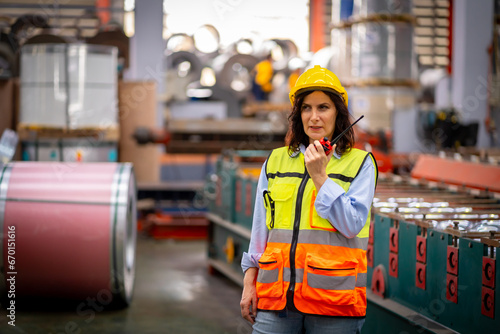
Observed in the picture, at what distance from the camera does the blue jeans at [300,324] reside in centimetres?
210

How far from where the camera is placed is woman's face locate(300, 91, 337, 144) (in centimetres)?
223

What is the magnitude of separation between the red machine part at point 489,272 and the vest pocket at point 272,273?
94cm

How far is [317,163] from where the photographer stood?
2.07 m

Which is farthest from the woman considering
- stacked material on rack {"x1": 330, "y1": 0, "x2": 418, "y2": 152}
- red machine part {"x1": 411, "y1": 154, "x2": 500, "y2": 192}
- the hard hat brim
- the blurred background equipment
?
stacked material on rack {"x1": 330, "y1": 0, "x2": 418, "y2": 152}

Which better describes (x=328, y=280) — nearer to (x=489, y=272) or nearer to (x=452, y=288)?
(x=489, y=272)

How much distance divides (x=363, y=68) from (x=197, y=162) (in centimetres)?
330

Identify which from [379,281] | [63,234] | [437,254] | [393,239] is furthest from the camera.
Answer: [63,234]

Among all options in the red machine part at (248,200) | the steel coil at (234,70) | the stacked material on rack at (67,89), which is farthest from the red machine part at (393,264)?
the steel coil at (234,70)

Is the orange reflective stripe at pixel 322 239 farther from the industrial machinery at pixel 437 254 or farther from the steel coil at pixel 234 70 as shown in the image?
the steel coil at pixel 234 70

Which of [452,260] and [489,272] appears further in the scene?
[452,260]

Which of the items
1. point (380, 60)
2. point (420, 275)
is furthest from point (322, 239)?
point (380, 60)

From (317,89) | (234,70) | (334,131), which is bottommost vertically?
(334,131)

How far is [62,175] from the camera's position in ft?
16.8

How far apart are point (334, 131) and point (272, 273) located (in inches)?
21.8
